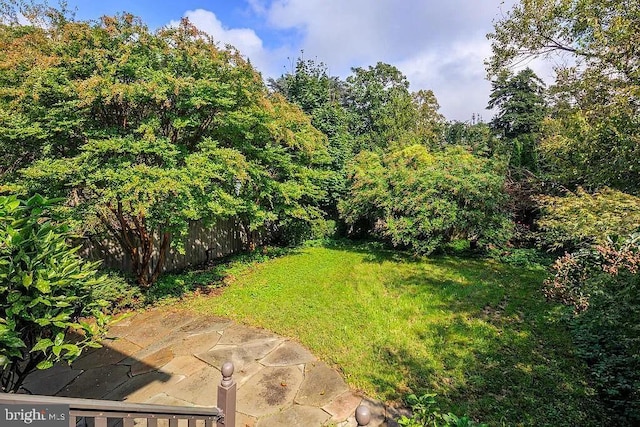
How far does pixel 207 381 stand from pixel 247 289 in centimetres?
311

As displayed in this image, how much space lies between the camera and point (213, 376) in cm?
380

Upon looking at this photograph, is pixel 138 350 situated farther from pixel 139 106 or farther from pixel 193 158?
pixel 139 106

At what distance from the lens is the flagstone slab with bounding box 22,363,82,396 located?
3.65m

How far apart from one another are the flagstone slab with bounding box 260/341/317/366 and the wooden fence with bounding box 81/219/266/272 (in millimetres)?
3435

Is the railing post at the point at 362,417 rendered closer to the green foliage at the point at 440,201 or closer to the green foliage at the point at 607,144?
the green foliage at the point at 607,144

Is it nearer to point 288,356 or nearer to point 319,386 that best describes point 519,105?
point 288,356

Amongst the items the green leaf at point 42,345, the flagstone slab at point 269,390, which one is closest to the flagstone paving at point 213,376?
the flagstone slab at point 269,390

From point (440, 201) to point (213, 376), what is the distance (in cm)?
682

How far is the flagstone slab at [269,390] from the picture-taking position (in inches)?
129

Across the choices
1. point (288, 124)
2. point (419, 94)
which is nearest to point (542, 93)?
point (419, 94)

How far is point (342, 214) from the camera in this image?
37.1 feet

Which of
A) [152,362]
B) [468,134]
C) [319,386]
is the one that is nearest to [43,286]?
[319,386]

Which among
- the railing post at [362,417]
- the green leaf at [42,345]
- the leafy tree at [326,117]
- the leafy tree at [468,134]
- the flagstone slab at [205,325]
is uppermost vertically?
the leafy tree at [468,134]

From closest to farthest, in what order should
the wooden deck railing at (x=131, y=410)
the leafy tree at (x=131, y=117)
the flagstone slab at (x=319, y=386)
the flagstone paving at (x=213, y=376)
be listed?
the wooden deck railing at (x=131, y=410) → the flagstone paving at (x=213, y=376) → the flagstone slab at (x=319, y=386) → the leafy tree at (x=131, y=117)
